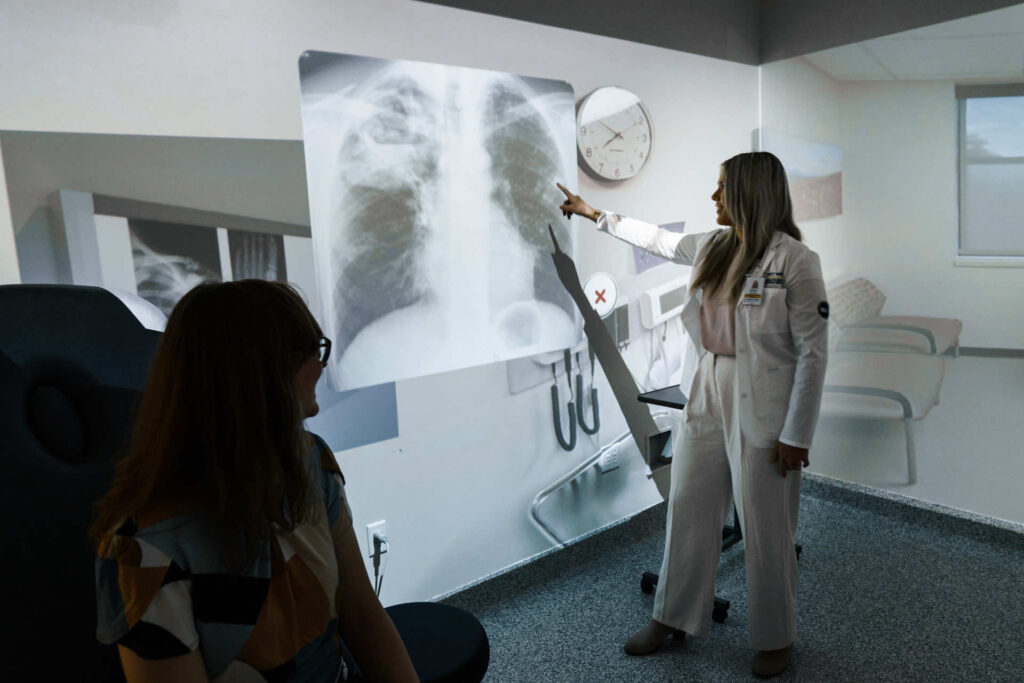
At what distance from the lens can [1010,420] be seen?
9.26ft

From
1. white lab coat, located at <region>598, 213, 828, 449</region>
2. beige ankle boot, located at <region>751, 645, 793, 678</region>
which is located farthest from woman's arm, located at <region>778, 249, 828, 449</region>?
beige ankle boot, located at <region>751, 645, 793, 678</region>

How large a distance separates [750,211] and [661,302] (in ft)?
3.42

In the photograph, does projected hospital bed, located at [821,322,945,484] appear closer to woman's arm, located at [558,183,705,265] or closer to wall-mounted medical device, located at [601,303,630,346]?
wall-mounted medical device, located at [601,303,630,346]

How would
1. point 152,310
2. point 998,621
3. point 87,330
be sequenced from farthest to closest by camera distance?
1. point 998,621
2. point 152,310
3. point 87,330

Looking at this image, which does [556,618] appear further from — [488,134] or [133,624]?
[133,624]

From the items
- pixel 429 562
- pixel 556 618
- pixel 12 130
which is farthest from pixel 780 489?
pixel 12 130

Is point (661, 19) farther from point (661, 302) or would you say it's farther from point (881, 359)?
point (881, 359)

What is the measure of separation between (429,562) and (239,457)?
1.61m

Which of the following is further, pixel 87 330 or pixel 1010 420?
pixel 1010 420

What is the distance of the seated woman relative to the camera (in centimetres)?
77

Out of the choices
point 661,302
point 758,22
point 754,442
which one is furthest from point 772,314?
point 758,22

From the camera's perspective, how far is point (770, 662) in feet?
6.78

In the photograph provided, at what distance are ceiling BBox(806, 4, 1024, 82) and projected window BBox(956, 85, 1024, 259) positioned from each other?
8 centimetres

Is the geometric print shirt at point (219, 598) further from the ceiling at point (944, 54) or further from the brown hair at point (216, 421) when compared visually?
the ceiling at point (944, 54)
